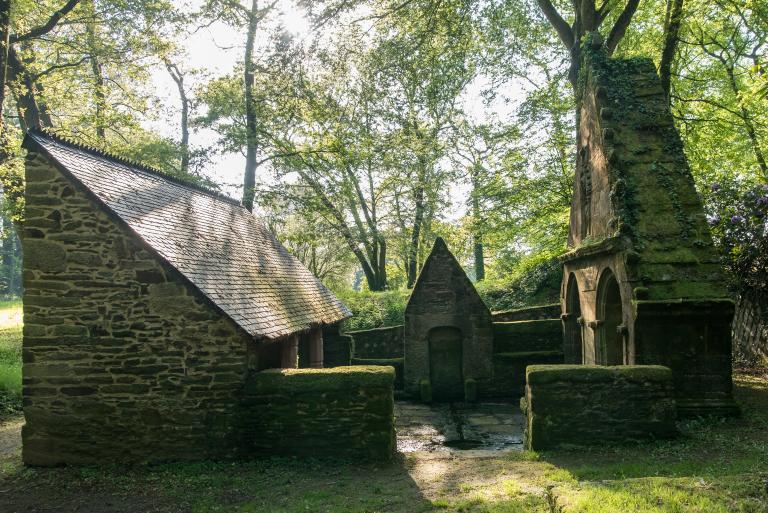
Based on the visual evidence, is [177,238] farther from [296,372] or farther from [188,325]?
[296,372]

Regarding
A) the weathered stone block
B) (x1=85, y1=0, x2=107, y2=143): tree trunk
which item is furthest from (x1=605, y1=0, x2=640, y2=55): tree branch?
(x1=85, y1=0, x2=107, y2=143): tree trunk

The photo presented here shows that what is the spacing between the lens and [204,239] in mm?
11320

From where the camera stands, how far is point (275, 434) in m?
8.68

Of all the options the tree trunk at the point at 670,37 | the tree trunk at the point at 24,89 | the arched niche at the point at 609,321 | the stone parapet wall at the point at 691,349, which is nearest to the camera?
the stone parapet wall at the point at 691,349

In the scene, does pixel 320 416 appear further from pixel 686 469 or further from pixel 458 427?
pixel 686 469

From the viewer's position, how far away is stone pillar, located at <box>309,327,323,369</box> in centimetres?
1505

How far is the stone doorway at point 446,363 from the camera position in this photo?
1611cm

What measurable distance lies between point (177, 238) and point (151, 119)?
1460 cm

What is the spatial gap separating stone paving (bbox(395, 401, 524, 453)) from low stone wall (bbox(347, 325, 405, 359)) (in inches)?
90.5

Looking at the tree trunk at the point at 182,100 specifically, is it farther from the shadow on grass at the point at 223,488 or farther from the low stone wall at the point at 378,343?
the shadow on grass at the point at 223,488

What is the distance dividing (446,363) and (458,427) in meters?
3.96

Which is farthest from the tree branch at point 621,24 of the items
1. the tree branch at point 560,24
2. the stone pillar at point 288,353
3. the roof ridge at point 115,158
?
the roof ridge at point 115,158

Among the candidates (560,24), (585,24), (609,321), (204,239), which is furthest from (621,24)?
(204,239)

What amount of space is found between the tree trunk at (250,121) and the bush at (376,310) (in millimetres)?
6248
